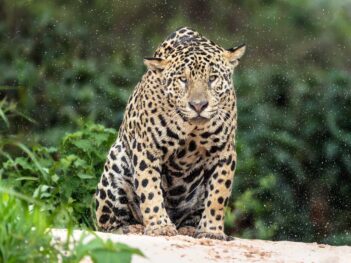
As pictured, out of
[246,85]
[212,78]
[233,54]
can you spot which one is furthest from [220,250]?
[246,85]

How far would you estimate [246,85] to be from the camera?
1344cm

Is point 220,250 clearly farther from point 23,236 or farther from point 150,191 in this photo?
point 23,236

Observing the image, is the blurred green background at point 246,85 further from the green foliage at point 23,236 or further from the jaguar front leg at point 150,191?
the green foliage at point 23,236

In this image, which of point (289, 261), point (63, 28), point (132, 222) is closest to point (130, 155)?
point (132, 222)

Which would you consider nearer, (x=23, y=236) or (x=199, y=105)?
(x=23, y=236)

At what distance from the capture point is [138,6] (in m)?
15.1

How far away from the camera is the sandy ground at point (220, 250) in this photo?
7.83m

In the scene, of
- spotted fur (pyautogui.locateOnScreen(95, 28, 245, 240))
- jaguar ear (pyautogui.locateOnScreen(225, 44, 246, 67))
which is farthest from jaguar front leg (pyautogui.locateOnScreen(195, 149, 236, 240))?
jaguar ear (pyautogui.locateOnScreen(225, 44, 246, 67))

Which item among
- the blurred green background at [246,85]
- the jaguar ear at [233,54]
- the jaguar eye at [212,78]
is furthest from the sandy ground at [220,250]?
the blurred green background at [246,85]

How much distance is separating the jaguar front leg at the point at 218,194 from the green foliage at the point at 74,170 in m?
1.20

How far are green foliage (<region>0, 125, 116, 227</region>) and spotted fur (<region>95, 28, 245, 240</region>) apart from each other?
0.83 m

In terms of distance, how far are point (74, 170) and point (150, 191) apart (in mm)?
1472

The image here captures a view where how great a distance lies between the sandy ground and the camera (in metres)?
7.83

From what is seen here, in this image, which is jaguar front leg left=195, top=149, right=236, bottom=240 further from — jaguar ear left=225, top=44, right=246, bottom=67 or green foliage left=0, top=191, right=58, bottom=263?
green foliage left=0, top=191, right=58, bottom=263
